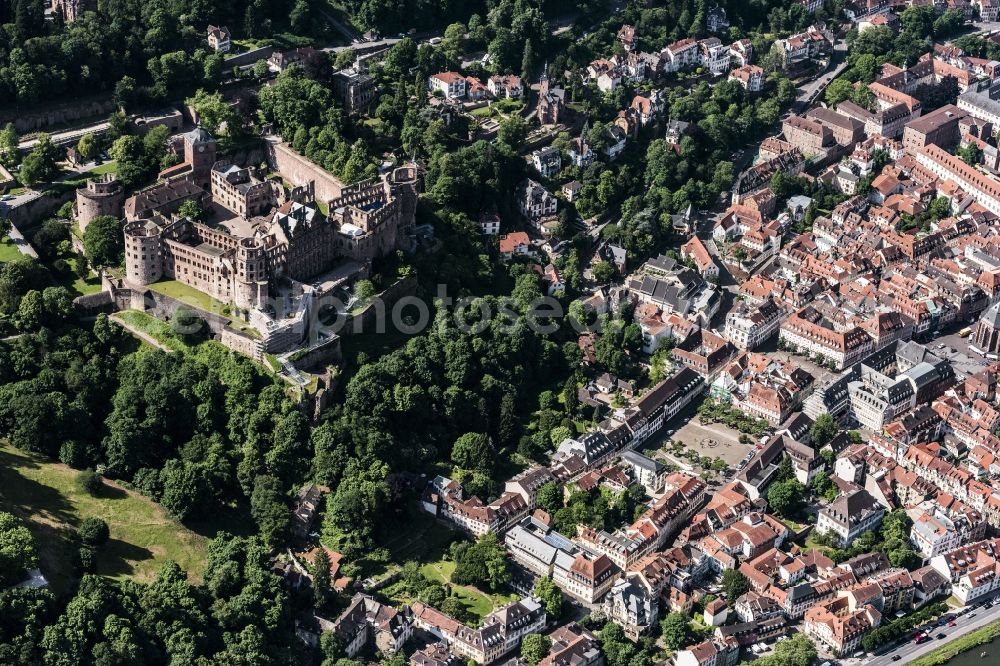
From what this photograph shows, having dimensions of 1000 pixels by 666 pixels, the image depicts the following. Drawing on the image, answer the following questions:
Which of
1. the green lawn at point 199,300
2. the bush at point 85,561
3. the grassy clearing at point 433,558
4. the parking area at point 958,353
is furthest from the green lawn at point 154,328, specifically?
the parking area at point 958,353

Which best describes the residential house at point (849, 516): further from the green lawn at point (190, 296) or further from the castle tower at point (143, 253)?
the castle tower at point (143, 253)

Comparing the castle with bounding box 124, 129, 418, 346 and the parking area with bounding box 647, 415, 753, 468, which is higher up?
the castle with bounding box 124, 129, 418, 346

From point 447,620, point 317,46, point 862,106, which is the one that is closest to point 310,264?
point 447,620

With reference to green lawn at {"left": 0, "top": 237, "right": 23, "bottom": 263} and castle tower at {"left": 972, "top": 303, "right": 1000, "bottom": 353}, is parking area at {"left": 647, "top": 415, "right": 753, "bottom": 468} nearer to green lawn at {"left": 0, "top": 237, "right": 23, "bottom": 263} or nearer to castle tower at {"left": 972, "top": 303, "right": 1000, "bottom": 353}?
castle tower at {"left": 972, "top": 303, "right": 1000, "bottom": 353}

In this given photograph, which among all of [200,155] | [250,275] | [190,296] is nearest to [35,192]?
[200,155]

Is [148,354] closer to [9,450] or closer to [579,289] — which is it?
[9,450]

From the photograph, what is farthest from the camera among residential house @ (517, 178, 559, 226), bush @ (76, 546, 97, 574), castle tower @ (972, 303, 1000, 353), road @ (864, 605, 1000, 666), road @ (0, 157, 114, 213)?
residential house @ (517, 178, 559, 226)

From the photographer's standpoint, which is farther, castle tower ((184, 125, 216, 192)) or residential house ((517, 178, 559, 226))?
residential house ((517, 178, 559, 226))

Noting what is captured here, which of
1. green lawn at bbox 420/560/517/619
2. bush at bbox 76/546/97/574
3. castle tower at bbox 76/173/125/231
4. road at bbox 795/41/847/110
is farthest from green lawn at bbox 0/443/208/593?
road at bbox 795/41/847/110
